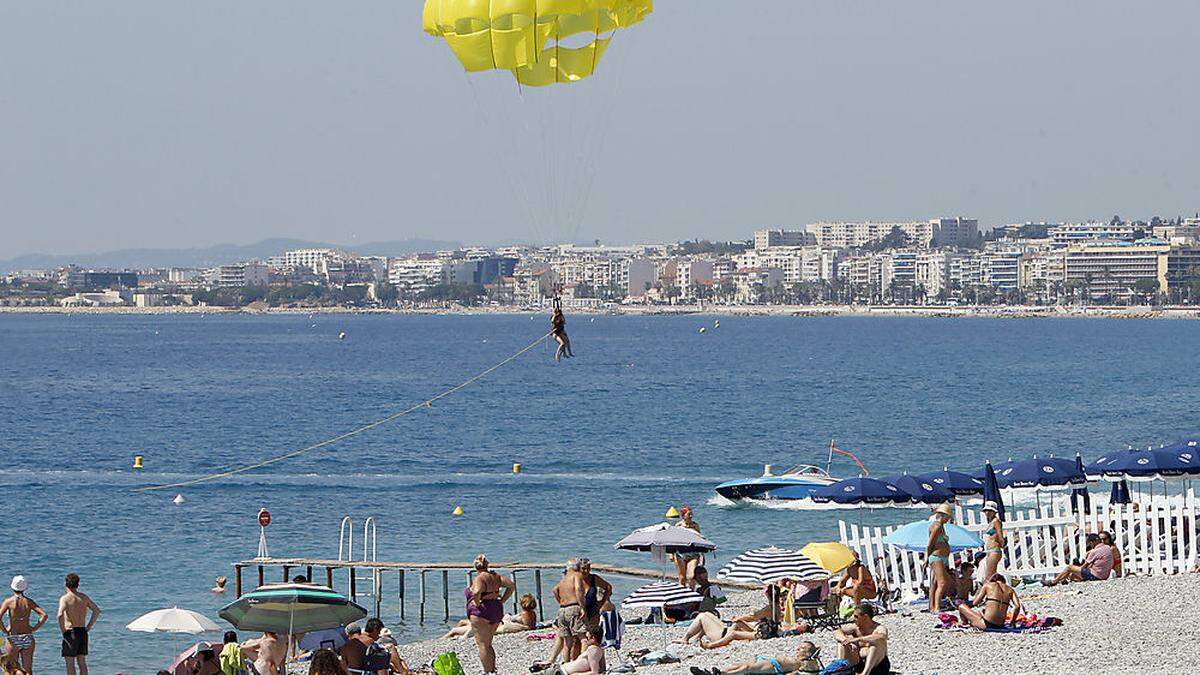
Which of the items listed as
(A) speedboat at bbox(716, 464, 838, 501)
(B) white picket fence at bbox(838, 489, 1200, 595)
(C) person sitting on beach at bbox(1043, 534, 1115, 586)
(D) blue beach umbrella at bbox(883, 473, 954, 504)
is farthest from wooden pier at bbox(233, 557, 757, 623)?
(A) speedboat at bbox(716, 464, 838, 501)

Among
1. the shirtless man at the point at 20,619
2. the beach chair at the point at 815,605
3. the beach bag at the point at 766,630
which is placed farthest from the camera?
the beach chair at the point at 815,605

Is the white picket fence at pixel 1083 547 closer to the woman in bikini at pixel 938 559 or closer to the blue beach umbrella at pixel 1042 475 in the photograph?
the woman in bikini at pixel 938 559

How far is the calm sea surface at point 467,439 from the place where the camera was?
105 ft

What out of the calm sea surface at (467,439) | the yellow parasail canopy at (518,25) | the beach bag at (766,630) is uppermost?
the yellow parasail canopy at (518,25)

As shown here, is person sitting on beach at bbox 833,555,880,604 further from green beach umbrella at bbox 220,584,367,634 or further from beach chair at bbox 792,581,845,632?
green beach umbrella at bbox 220,584,367,634

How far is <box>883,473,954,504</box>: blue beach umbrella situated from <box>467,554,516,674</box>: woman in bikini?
36.5ft

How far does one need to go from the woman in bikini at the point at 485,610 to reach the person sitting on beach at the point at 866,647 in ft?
15.1

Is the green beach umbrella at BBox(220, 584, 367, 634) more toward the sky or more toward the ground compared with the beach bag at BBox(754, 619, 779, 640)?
more toward the sky

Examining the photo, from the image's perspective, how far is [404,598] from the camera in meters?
25.8

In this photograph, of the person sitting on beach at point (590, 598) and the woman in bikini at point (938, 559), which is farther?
the woman in bikini at point (938, 559)

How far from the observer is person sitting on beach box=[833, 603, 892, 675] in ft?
47.6

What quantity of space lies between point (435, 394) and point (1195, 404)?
122ft

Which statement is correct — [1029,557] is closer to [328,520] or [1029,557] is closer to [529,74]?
[529,74]

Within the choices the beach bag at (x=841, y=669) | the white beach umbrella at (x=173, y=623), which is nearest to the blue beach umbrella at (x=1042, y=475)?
the beach bag at (x=841, y=669)
